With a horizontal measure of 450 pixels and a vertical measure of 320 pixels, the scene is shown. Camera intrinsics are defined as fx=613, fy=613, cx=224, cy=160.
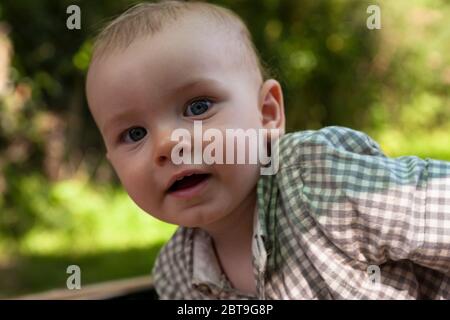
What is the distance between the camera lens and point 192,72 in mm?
840

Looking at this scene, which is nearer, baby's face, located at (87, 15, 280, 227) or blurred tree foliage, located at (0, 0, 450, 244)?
baby's face, located at (87, 15, 280, 227)

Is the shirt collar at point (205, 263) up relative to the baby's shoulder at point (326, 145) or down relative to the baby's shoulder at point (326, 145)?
down

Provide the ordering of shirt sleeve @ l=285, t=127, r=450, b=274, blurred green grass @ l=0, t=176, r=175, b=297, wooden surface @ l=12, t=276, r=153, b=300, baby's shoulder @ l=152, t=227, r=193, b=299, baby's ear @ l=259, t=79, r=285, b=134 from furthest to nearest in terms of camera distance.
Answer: blurred green grass @ l=0, t=176, r=175, b=297 → wooden surface @ l=12, t=276, r=153, b=300 → baby's shoulder @ l=152, t=227, r=193, b=299 → baby's ear @ l=259, t=79, r=285, b=134 → shirt sleeve @ l=285, t=127, r=450, b=274

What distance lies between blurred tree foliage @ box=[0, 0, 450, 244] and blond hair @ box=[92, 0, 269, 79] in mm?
1113

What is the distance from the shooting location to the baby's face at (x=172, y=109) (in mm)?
828

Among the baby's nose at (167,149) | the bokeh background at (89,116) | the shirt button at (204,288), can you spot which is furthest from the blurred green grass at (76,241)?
the baby's nose at (167,149)

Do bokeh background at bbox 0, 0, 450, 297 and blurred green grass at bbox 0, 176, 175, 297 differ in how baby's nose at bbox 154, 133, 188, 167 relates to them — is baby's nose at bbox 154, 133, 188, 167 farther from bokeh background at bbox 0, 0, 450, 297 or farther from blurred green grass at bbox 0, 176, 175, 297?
blurred green grass at bbox 0, 176, 175, 297

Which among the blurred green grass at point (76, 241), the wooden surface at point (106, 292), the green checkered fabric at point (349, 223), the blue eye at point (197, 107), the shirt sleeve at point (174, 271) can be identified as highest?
the blue eye at point (197, 107)

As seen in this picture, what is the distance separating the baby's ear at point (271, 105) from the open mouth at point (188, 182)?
16cm

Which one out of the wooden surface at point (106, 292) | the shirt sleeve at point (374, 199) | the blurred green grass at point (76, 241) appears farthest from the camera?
the blurred green grass at point (76, 241)

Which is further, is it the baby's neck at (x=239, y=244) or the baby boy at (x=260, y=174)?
the baby's neck at (x=239, y=244)

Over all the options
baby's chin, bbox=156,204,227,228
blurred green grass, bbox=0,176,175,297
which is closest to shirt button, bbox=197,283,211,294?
baby's chin, bbox=156,204,227,228

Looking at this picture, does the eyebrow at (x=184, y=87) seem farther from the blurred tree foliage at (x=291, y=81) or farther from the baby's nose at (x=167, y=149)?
the blurred tree foliage at (x=291, y=81)

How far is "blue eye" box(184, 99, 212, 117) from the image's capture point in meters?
0.84
